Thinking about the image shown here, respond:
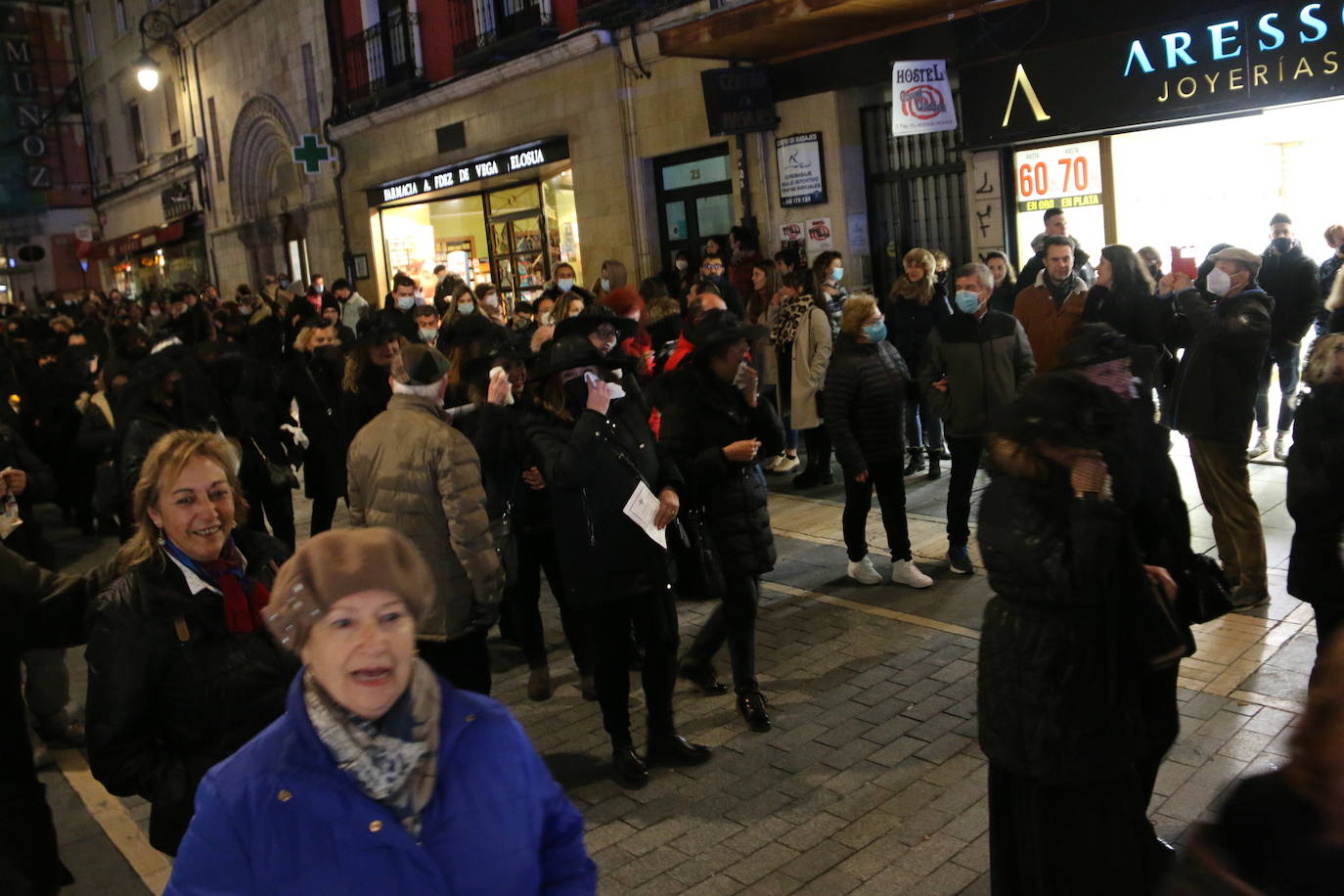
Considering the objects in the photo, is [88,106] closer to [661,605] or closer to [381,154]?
[381,154]

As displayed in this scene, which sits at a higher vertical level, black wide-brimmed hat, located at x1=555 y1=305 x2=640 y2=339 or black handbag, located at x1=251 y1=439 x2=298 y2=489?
black wide-brimmed hat, located at x1=555 y1=305 x2=640 y2=339

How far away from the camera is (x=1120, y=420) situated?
345cm

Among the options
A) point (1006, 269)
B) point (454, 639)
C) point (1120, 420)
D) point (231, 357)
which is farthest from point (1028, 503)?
point (1006, 269)

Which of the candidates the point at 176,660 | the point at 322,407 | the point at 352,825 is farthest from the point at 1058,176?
the point at 352,825

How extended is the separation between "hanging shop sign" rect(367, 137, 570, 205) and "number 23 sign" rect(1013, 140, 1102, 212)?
7.29 meters

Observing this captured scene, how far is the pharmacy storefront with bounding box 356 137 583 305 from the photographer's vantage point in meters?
18.4

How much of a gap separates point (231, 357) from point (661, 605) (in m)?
4.42

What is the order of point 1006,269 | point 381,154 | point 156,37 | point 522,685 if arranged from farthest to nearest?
point 156,37
point 381,154
point 1006,269
point 522,685

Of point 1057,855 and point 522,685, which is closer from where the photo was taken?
point 1057,855

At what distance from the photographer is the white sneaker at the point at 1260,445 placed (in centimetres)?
987

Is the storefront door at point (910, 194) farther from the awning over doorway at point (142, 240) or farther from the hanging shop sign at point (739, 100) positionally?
the awning over doorway at point (142, 240)

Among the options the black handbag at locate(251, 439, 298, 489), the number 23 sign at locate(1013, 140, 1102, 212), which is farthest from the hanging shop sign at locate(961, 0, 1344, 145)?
the black handbag at locate(251, 439, 298, 489)

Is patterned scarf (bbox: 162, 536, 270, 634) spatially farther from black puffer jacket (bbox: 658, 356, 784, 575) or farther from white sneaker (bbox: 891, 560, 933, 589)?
white sneaker (bbox: 891, 560, 933, 589)

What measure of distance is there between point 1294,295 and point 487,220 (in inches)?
554
